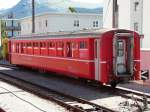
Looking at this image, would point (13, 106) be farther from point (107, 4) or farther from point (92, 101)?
point (107, 4)

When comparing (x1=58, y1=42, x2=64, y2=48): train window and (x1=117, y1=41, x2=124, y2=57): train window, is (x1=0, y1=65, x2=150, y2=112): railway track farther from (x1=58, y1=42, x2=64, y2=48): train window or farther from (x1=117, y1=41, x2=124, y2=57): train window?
(x1=58, y1=42, x2=64, y2=48): train window

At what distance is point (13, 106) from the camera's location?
15.5 meters

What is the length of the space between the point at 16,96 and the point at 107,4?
39211 millimetres

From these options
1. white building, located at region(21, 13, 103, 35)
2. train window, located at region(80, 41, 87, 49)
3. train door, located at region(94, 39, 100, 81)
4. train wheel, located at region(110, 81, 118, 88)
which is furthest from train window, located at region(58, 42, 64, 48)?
white building, located at region(21, 13, 103, 35)

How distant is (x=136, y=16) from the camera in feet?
159

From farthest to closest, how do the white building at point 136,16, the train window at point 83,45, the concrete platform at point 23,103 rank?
the white building at point 136,16 < the train window at point 83,45 < the concrete platform at point 23,103

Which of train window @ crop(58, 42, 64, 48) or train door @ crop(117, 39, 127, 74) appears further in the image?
train window @ crop(58, 42, 64, 48)

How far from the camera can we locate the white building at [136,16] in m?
45.2

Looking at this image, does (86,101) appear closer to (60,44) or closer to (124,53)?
(124,53)

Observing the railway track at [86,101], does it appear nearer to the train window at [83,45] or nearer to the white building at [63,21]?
the train window at [83,45]

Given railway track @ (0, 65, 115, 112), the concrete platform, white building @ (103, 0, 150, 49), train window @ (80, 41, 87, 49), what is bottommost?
the concrete platform

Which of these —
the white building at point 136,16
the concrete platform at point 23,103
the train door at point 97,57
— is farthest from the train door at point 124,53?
the white building at point 136,16

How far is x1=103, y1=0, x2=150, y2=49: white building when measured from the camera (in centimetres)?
4519

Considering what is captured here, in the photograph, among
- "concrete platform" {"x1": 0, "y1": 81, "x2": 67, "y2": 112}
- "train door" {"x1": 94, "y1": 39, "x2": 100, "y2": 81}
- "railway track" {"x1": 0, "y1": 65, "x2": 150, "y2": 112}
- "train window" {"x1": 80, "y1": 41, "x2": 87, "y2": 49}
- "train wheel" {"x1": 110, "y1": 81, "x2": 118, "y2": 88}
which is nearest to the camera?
"railway track" {"x1": 0, "y1": 65, "x2": 150, "y2": 112}
